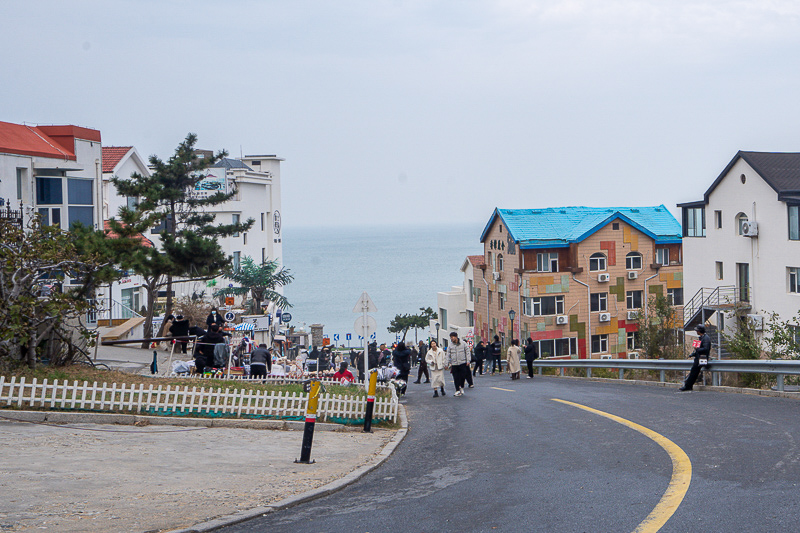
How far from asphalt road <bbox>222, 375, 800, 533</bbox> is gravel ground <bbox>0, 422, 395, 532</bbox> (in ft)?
2.24

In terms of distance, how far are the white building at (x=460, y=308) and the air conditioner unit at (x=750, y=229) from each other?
24.4 meters

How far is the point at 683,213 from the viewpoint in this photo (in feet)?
147

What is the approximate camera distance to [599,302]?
5356 centimetres

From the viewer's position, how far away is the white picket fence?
12.7 m

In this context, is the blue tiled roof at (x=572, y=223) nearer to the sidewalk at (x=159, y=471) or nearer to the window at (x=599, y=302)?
the window at (x=599, y=302)

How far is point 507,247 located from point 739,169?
17.7m

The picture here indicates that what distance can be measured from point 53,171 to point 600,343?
117 ft

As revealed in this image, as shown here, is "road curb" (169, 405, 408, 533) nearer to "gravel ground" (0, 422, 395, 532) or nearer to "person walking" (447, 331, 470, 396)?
"gravel ground" (0, 422, 395, 532)

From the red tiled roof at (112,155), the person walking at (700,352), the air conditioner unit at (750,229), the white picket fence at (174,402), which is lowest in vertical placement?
the white picket fence at (174,402)

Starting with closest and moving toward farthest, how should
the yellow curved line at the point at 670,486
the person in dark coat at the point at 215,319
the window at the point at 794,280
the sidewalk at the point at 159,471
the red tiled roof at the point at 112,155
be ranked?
1. the yellow curved line at the point at 670,486
2. the sidewalk at the point at 159,471
3. the person in dark coat at the point at 215,319
4. the window at the point at 794,280
5. the red tiled roof at the point at 112,155

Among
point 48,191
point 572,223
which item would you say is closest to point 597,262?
point 572,223

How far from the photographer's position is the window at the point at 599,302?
5338 cm

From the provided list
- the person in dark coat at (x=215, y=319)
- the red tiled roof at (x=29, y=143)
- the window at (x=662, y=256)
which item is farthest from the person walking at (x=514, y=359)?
the window at (x=662, y=256)

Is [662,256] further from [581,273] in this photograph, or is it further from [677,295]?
[581,273]
